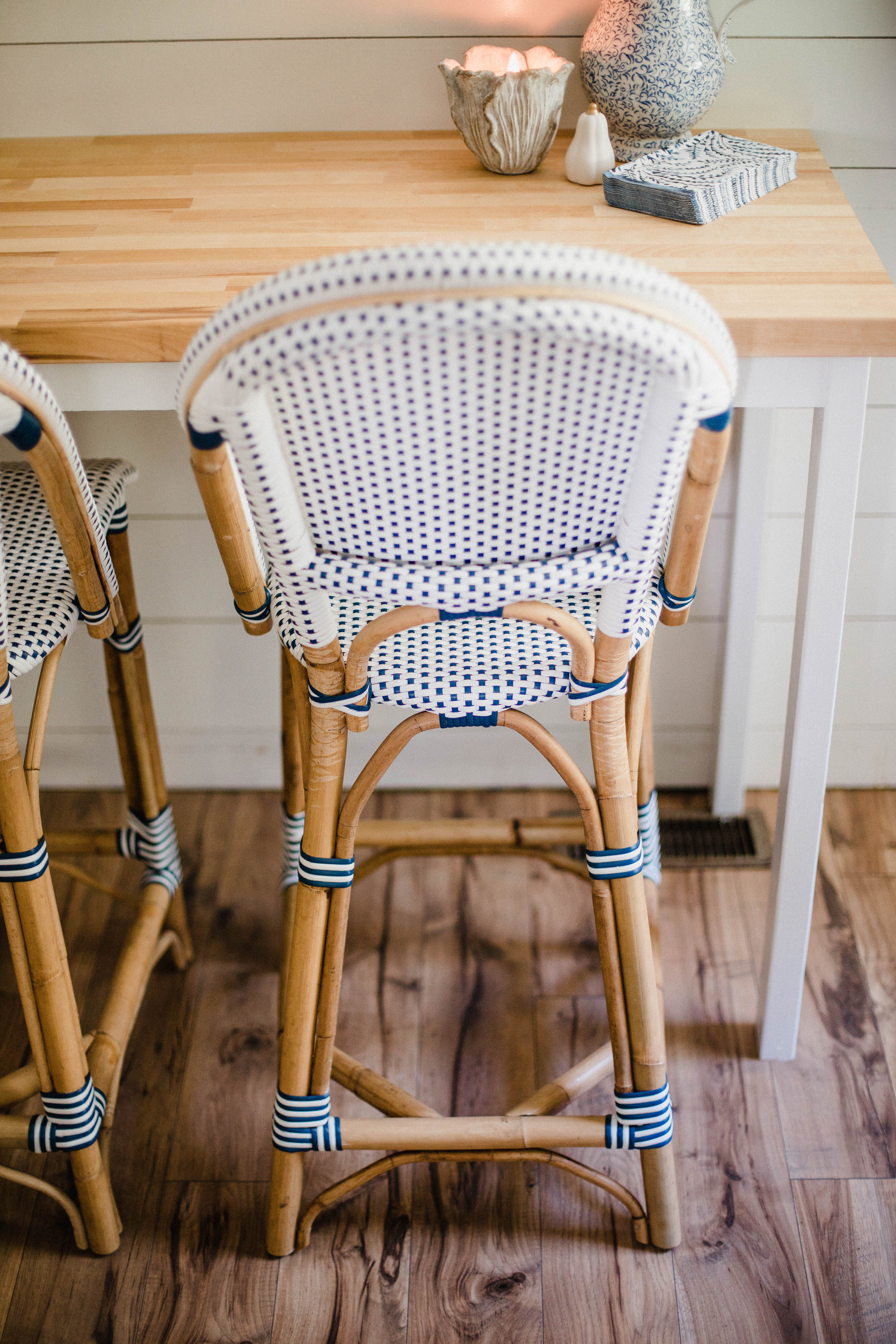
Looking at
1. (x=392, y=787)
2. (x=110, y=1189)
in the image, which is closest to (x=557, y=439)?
(x=110, y=1189)

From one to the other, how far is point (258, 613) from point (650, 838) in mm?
587

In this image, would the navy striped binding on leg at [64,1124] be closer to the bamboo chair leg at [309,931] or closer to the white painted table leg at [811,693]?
the bamboo chair leg at [309,931]

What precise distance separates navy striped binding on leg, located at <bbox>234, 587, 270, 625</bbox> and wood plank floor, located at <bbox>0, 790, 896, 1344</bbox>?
64 centimetres

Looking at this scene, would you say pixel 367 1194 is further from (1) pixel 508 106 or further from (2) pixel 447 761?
(1) pixel 508 106

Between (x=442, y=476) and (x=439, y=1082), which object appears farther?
(x=439, y=1082)

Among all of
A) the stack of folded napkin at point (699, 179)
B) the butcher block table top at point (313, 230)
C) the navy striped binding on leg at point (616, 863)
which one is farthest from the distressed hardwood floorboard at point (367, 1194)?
the stack of folded napkin at point (699, 179)

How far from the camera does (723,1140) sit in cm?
130

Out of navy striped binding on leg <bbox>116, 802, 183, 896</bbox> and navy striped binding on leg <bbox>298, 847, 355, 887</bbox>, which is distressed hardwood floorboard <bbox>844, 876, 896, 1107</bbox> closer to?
navy striped binding on leg <bbox>298, 847, 355, 887</bbox>

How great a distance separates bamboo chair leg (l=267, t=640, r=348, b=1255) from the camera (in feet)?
3.30

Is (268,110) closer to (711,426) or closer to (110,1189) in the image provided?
(711,426)

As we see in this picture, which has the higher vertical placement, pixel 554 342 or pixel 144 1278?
pixel 554 342

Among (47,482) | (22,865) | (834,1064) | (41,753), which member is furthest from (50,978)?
(834,1064)

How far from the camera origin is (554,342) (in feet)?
2.33

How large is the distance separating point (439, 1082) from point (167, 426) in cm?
91
